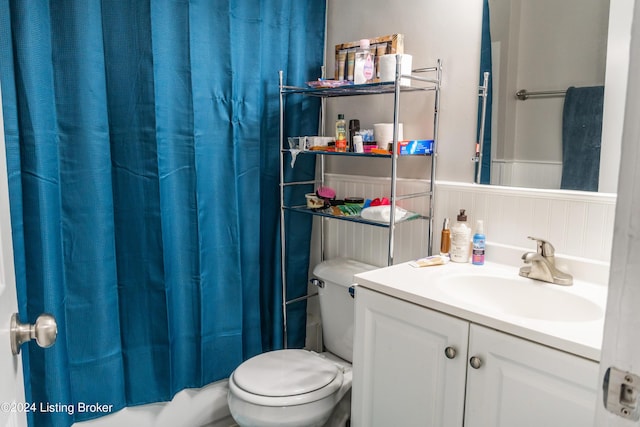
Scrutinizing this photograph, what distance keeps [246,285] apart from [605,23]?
5.17 feet

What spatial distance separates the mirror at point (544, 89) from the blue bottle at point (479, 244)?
0.58 ft

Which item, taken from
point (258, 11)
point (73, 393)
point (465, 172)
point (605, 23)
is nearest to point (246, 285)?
point (73, 393)

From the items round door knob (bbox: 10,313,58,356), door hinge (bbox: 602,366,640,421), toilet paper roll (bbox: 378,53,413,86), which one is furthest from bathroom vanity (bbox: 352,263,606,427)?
round door knob (bbox: 10,313,58,356)

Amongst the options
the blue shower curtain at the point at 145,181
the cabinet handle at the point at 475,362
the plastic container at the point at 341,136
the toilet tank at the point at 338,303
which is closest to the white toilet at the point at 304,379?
the toilet tank at the point at 338,303

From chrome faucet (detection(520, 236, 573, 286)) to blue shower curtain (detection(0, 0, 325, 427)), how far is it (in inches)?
42.3

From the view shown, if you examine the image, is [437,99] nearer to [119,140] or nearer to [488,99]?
[488,99]

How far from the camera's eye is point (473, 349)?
1.17 metres

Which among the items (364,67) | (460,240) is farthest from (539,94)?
(364,67)

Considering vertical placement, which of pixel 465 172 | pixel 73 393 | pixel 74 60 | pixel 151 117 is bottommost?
pixel 73 393

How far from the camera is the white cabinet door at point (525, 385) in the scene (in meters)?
0.99

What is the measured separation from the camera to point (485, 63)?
5.31 feet

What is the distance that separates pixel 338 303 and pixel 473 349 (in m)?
0.86

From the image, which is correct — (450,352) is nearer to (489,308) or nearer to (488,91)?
(489,308)

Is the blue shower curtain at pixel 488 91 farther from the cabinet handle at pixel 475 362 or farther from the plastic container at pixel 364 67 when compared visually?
the cabinet handle at pixel 475 362
